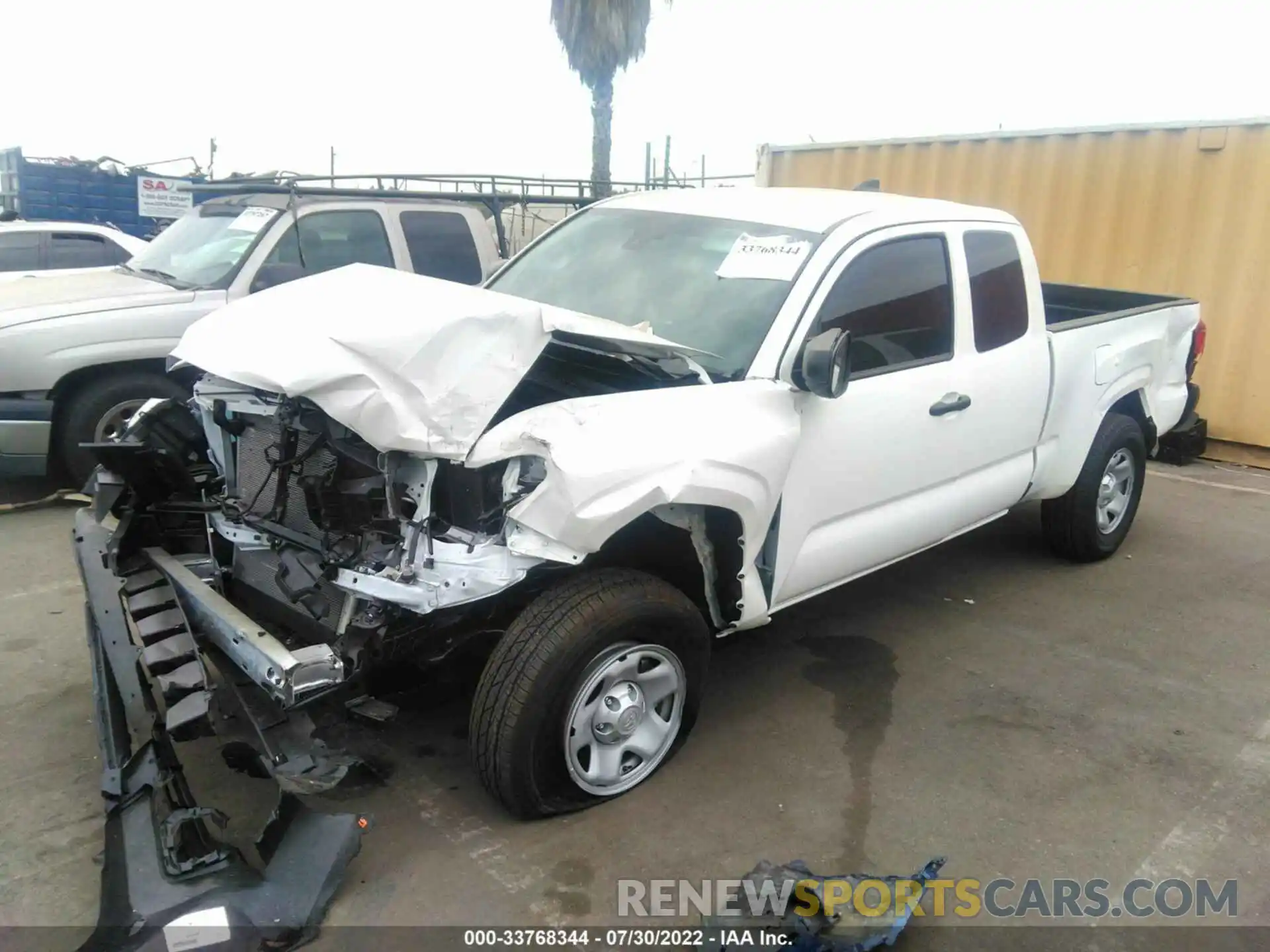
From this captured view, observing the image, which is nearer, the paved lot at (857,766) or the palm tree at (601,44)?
the paved lot at (857,766)

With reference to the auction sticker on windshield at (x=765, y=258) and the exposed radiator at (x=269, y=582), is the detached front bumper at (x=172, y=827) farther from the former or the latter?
the auction sticker on windshield at (x=765, y=258)

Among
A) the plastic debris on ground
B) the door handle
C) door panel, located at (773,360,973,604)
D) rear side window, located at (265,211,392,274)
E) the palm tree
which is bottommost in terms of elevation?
the plastic debris on ground

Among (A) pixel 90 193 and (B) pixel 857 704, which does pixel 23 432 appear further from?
(A) pixel 90 193

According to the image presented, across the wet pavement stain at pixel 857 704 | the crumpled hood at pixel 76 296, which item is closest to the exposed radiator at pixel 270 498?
the wet pavement stain at pixel 857 704

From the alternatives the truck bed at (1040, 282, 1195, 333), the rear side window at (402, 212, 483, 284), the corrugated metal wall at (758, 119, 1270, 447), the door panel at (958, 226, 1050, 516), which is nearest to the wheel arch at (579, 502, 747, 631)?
the door panel at (958, 226, 1050, 516)

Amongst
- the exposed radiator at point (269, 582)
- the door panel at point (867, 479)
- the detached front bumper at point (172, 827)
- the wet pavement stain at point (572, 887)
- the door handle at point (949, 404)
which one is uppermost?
the door handle at point (949, 404)

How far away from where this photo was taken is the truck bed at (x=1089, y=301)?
5.87 metres

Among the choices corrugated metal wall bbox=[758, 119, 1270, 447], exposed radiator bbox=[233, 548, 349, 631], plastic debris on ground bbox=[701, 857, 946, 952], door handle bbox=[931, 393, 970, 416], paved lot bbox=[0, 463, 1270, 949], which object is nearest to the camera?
plastic debris on ground bbox=[701, 857, 946, 952]

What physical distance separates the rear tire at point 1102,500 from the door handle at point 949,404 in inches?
58.9

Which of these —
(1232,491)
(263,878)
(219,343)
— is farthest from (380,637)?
(1232,491)

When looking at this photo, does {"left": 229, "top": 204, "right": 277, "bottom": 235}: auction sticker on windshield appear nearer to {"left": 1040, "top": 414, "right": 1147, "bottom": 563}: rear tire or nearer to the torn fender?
the torn fender

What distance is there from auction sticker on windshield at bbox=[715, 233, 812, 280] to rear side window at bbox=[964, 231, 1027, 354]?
3.31ft

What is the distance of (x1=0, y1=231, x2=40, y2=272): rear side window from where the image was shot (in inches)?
352

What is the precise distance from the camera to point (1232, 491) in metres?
7.41
